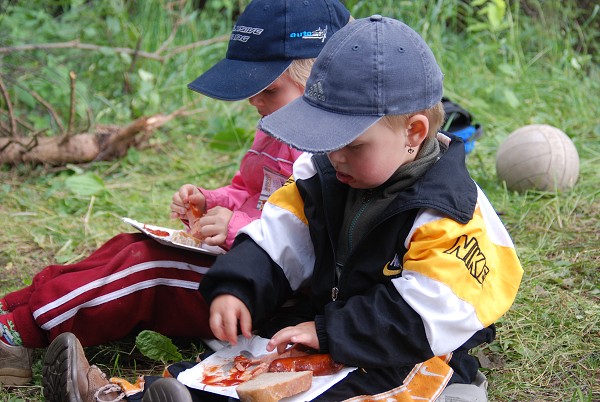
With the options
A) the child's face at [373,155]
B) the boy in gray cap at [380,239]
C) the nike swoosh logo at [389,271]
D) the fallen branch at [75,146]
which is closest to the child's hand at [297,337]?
the boy in gray cap at [380,239]

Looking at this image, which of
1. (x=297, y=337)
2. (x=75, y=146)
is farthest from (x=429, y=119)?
(x=75, y=146)

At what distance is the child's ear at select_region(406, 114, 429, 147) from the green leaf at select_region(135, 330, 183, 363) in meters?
1.06

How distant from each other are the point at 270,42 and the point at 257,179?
50 cm

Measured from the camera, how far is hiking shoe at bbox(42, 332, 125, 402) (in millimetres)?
2146

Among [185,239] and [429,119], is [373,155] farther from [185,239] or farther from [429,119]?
[185,239]

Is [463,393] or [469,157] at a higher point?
[463,393]

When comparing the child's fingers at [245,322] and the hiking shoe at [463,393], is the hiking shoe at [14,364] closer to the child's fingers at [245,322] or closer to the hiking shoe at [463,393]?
the child's fingers at [245,322]

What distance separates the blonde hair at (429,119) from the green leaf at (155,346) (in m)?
1.07

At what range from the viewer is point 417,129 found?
206 centimetres

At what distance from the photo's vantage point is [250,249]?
2.26 m

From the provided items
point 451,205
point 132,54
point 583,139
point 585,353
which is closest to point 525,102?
point 583,139

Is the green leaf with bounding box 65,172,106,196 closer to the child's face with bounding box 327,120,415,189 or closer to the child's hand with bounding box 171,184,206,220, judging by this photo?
the child's hand with bounding box 171,184,206,220

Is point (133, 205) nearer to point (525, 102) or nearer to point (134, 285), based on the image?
point (134, 285)

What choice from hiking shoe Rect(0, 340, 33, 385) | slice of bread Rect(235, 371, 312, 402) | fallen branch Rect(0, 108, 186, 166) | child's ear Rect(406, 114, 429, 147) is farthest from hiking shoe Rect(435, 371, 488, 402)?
fallen branch Rect(0, 108, 186, 166)
